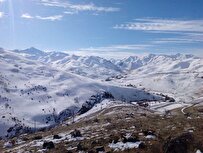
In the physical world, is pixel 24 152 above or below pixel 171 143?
below

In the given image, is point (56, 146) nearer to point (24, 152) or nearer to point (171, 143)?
point (24, 152)

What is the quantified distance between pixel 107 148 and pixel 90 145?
711 centimetres

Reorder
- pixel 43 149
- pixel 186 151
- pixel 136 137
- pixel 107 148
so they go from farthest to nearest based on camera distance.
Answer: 1. pixel 43 149
2. pixel 136 137
3. pixel 107 148
4. pixel 186 151

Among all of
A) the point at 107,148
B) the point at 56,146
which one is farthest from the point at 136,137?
the point at 56,146

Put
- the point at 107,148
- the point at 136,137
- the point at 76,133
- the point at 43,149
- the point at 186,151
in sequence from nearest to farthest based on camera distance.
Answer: the point at 186,151, the point at 107,148, the point at 136,137, the point at 43,149, the point at 76,133

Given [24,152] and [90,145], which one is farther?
[24,152]

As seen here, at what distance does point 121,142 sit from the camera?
7288 cm

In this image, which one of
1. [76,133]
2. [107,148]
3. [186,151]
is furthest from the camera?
[76,133]

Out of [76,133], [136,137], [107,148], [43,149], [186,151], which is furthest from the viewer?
[76,133]

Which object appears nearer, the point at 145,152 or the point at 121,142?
the point at 145,152

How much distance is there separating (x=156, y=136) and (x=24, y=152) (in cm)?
3298

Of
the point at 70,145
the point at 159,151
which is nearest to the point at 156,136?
the point at 159,151

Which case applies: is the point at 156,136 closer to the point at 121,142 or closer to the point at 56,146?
the point at 121,142

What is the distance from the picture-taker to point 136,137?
74125mm
